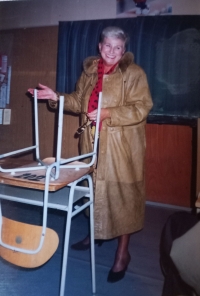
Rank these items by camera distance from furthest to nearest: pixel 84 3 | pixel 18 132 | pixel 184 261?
pixel 18 132, pixel 84 3, pixel 184 261

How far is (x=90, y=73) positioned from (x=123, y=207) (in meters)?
0.70

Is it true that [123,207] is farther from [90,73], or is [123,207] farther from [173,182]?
[173,182]

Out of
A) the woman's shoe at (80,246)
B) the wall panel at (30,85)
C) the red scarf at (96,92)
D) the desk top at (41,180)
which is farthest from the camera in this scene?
the wall panel at (30,85)

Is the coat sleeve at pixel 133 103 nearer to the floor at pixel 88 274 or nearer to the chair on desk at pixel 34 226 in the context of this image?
the chair on desk at pixel 34 226

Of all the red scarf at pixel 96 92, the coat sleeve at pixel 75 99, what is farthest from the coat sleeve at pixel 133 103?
the coat sleeve at pixel 75 99

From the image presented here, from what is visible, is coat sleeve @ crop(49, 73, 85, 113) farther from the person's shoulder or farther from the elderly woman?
the person's shoulder

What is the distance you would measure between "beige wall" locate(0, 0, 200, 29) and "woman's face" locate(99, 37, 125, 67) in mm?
742

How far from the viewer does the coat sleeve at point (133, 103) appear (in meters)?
1.22

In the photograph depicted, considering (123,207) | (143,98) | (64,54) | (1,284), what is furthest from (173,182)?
(1,284)

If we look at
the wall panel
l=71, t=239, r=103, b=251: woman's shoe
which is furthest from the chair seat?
the wall panel

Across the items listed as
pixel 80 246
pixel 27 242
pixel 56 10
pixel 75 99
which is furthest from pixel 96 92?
pixel 56 10

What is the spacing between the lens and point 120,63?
1.33 m

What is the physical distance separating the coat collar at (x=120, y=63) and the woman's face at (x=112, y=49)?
3cm

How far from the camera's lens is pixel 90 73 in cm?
140
